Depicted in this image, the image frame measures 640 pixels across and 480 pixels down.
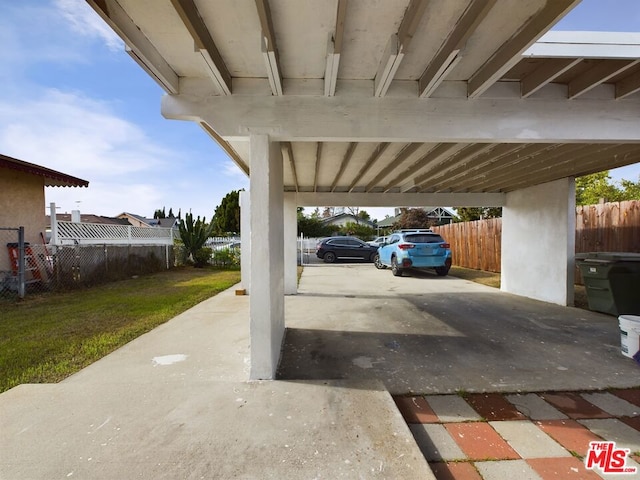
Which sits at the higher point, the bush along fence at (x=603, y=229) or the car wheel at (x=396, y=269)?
the bush along fence at (x=603, y=229)

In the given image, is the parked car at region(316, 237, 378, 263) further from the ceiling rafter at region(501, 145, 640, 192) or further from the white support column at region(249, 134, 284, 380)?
the white support column at region(249, 134, 284, 380)

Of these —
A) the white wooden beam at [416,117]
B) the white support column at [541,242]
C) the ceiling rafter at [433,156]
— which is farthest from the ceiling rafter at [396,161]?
the white support column at [541,242]

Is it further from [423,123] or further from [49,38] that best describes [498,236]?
[49,38]

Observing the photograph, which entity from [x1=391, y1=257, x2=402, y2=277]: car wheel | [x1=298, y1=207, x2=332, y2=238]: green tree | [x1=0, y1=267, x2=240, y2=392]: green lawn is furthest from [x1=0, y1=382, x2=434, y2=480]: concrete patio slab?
[x1=298, y1=207, x2=332, y2=238]: green tree

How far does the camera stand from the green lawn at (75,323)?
3.16 metres

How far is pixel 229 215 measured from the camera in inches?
1043

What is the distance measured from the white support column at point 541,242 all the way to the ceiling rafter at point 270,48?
6.06 metres

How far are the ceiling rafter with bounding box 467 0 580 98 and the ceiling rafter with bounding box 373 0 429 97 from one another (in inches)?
29.8

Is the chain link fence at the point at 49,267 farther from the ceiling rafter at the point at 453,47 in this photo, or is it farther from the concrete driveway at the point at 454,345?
the ceiling rafter at the point at 453,47

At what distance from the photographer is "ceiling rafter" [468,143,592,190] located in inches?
162

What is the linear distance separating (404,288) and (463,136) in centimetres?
587

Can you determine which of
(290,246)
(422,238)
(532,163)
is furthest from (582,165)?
(290,246)

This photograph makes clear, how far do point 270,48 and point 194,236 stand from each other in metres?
12.6

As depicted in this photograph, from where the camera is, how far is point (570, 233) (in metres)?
5.76
